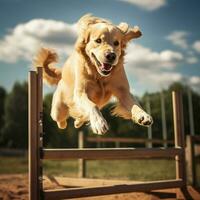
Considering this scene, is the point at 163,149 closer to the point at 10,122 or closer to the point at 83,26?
the point at 83,26

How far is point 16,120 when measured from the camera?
1547 inches

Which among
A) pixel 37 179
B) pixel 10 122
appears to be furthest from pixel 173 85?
pixel 37 179

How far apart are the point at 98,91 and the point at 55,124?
89.0ft

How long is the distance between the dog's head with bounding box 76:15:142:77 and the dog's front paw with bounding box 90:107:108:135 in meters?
0.69

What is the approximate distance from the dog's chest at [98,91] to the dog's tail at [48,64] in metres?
1.63

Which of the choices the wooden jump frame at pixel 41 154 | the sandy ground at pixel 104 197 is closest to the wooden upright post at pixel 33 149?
the wooden jump frame at pixel 41 154

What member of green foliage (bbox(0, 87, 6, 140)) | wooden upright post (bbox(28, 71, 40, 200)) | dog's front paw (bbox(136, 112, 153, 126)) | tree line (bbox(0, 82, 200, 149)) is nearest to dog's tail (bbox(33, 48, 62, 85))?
wooden upright post (bbox(28, 71, 40, 200))

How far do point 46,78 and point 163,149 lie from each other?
2.53 meters

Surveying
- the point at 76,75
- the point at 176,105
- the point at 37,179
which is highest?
the point at 76,75

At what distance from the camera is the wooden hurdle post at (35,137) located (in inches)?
153

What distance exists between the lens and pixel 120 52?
4.75 meters

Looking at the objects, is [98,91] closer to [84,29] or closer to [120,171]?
[84,29]

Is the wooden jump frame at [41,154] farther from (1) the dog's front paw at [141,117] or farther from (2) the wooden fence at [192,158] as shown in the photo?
(2) the wooden fence at [192,158]

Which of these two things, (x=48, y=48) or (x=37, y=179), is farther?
(x=48, y=48)
